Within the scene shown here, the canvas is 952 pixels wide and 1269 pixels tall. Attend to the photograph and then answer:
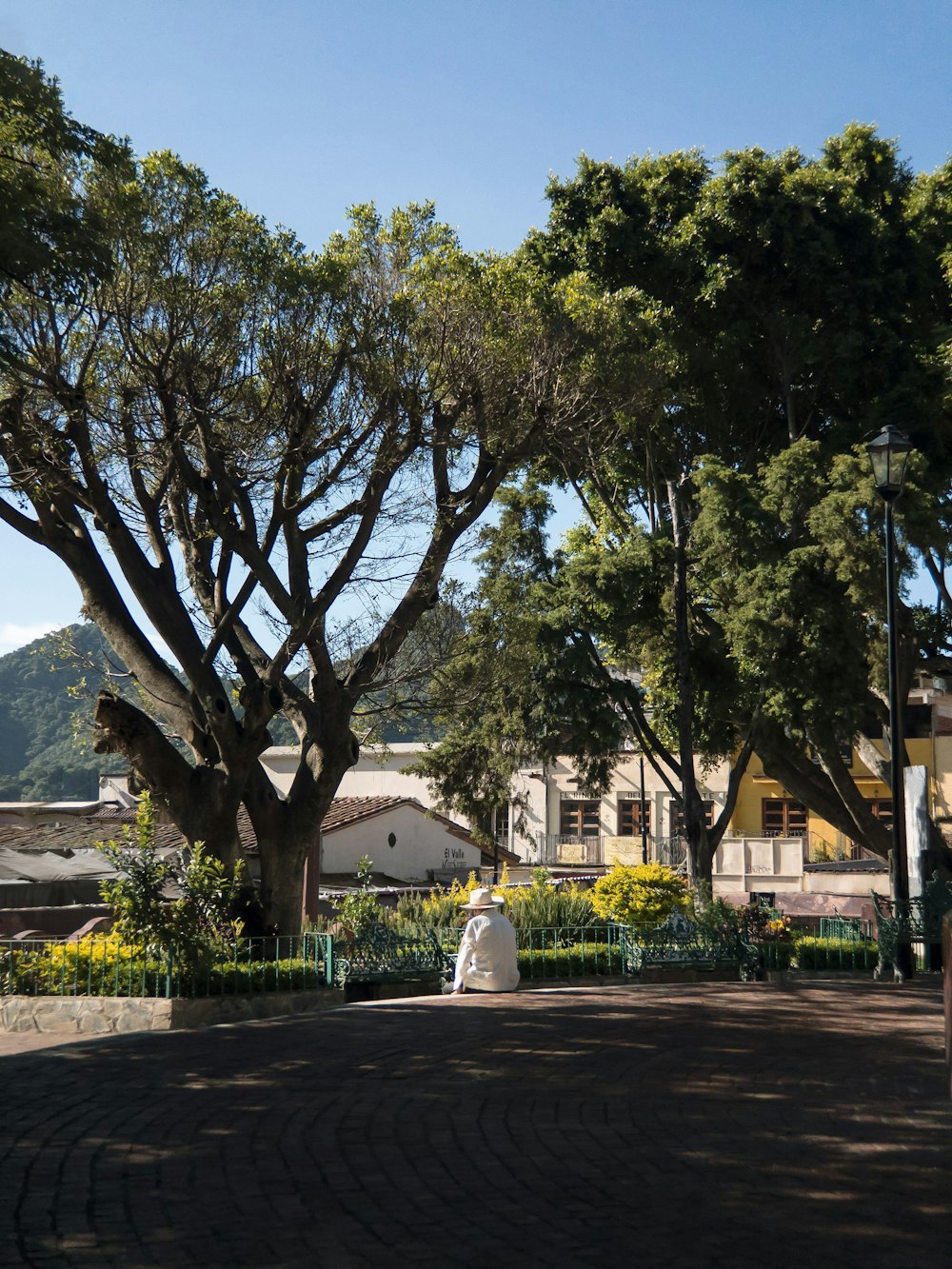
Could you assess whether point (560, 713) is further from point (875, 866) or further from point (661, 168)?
point (875, 866)

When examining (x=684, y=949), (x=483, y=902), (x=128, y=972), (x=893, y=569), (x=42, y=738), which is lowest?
(x=684, y=949)

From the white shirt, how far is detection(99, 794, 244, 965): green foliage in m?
2.61

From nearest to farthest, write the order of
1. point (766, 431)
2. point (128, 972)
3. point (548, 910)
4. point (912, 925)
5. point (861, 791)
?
point (128, 972) < point (912, 925) < point (548, 910) < point (766, 431) < point (861, 791)

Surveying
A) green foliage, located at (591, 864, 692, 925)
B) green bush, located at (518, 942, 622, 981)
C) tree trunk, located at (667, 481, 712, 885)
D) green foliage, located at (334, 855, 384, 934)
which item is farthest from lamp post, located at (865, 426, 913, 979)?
tree trunk, located at (667, 481, 712, 885)

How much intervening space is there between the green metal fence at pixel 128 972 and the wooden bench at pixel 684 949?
4568mm

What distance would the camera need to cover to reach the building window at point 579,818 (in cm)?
5300

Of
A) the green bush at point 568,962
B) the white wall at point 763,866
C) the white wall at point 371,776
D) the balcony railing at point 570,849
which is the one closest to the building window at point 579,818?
the balcony railing at point 570,849

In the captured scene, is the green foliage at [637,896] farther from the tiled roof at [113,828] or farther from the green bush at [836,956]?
the tiled roof at [113,828]

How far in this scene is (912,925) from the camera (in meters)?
15.8

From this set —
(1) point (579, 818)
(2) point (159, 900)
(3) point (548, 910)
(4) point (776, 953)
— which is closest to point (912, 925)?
(4) point (776, 953)

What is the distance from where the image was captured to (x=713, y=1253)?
5.12m

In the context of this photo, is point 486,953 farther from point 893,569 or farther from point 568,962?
point 893,569

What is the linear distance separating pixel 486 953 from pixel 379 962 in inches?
69.6

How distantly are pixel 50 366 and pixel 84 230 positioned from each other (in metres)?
3.47
